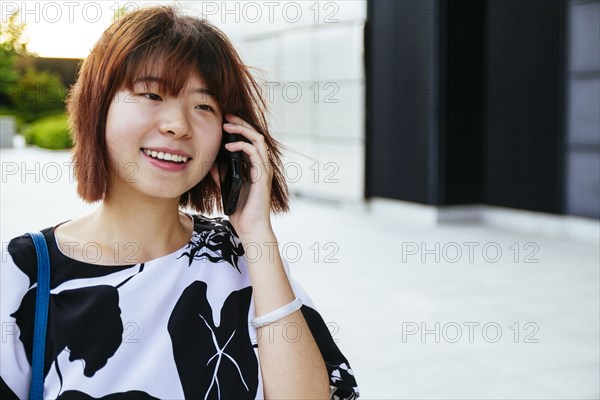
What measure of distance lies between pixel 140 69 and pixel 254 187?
1.03 feet

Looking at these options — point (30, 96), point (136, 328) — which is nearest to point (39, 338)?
point (136, 328)

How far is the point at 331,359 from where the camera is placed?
1.42 meters

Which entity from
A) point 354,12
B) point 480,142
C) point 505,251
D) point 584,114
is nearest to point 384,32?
point 354,12

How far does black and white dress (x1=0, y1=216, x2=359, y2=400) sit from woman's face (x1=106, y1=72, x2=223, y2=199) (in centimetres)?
13

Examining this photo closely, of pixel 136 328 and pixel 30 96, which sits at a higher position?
pixel 30 96

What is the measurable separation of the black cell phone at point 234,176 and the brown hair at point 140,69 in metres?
0.08

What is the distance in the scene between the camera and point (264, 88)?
1.51 meters

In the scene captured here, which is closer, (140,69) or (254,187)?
(140,69)

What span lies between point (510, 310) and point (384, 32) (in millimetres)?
5417

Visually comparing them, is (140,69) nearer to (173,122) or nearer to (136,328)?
(173,122)

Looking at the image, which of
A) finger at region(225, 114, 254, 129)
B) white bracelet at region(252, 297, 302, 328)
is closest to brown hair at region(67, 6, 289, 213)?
finger at region(225, 114, 254, 129)

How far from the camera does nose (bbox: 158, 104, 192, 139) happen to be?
1.28 meters

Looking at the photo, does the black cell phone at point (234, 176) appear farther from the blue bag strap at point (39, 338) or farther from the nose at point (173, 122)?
the blue bag strap at point (39, 338)

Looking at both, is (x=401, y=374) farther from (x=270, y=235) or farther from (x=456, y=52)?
(x=456, y=52)
